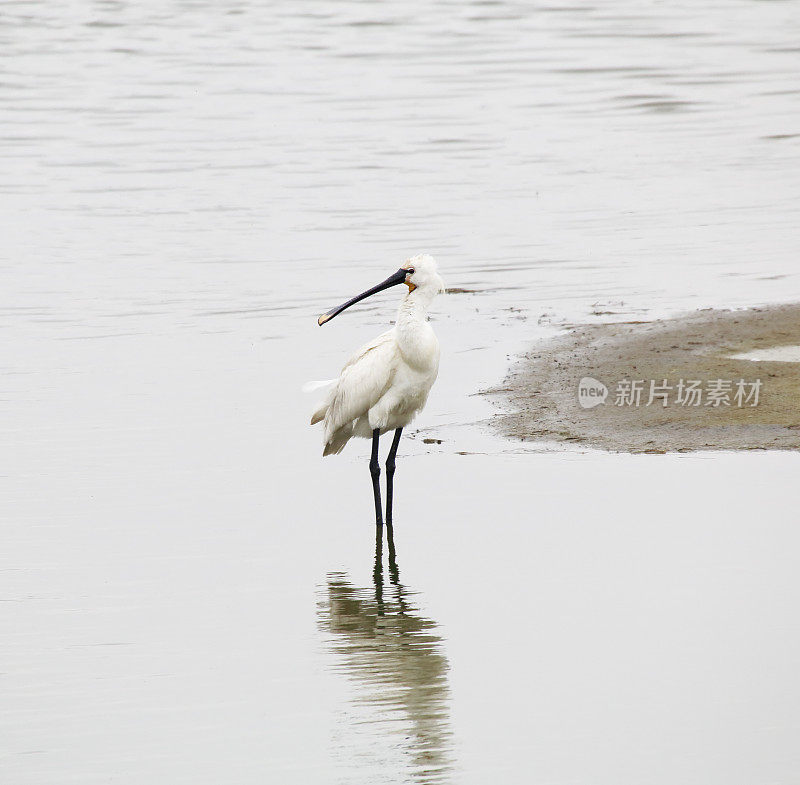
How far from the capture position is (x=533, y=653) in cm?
603

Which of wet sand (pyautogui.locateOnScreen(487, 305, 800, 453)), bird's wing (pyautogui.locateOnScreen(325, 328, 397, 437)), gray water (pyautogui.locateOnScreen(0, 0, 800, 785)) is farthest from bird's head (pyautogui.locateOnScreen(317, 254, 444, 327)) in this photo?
wet sand (pyautogui.locateOnScreen(487, 305, 800, 453))

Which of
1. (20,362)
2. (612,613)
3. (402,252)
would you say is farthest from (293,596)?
(402,252)

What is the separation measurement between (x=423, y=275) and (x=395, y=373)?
1.84ft

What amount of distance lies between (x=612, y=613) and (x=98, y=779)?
2.39 meters

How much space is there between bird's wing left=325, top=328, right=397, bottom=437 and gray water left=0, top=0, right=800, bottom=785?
48 cm

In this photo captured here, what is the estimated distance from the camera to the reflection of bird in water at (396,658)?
209 inches

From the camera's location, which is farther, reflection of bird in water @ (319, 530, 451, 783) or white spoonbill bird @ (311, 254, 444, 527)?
white spoonbill bird @ (311, 254, 444, 527)

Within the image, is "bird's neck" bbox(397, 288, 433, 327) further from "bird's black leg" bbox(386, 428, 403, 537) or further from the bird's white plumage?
"bird's black leg" bbox(386, 428, 403, 537)

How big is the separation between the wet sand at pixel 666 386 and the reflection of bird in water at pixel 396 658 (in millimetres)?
2467

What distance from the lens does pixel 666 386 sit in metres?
10.2

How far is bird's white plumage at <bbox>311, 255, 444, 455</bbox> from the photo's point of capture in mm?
8211

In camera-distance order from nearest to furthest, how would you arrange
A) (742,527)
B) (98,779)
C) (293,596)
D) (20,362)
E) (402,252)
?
(98,779) < (293,596) < (742,527) < (20,362) < (402,252)

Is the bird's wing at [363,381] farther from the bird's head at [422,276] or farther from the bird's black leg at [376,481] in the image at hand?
the bird's head at [422,276]

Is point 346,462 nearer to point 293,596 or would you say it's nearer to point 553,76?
point 293,596
